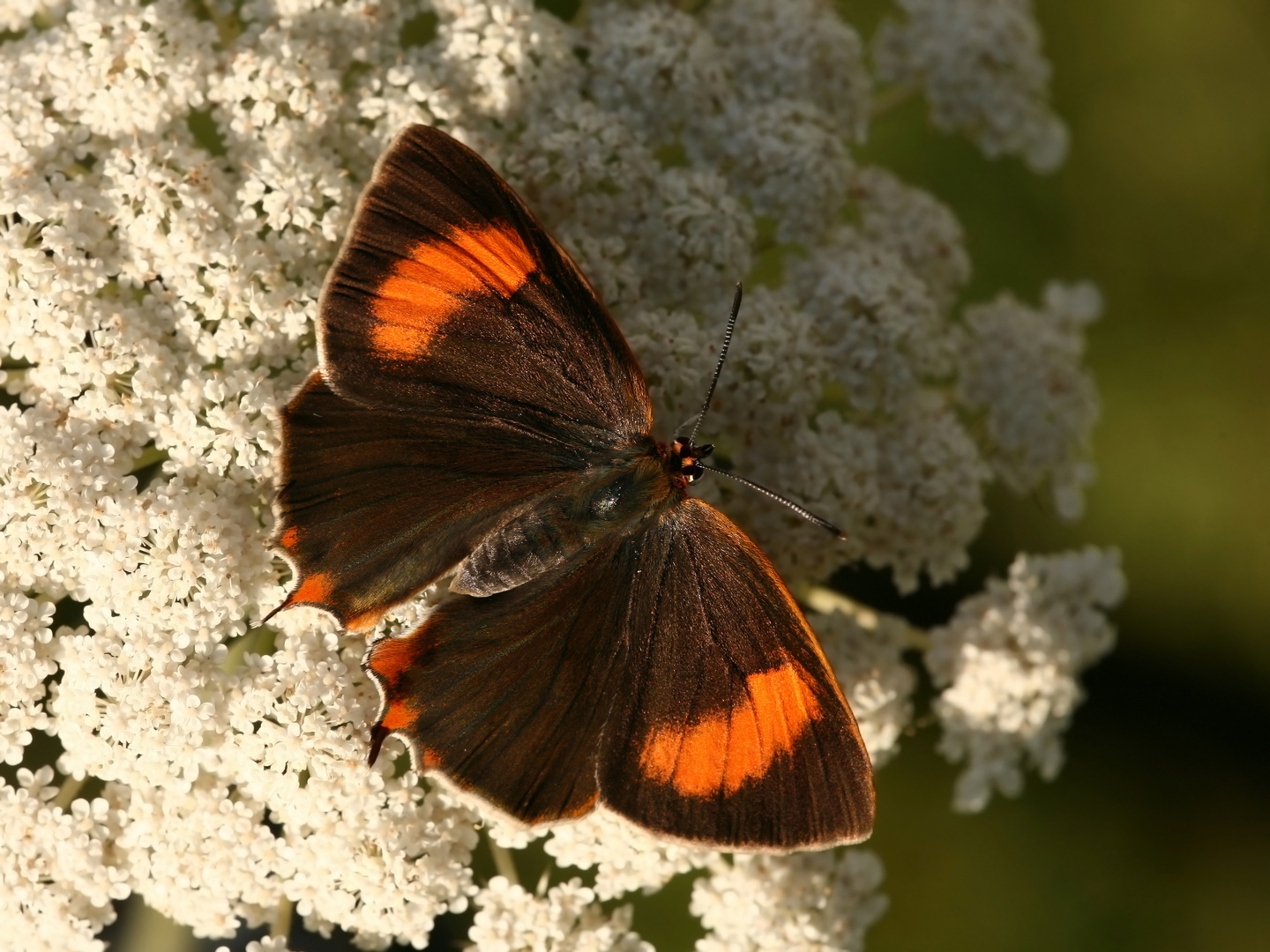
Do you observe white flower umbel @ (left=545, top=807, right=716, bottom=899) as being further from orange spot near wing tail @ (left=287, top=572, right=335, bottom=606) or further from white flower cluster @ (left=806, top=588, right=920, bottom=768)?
orange spot near wing tail @ (left=287, top=572, right=335, bottom=606)

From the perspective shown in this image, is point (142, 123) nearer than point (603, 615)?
No

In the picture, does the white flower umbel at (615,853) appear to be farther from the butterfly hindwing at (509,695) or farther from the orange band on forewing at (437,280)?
the orange band on forewing at (437,280)

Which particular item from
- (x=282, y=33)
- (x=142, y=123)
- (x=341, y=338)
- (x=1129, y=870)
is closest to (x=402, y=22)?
(x=282, y=33)

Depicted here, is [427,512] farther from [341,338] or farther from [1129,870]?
[1129,870]

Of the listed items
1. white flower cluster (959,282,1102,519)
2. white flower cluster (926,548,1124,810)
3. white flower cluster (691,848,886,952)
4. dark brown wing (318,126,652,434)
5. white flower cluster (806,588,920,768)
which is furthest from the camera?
white flower cluster (959,282,1102,519)

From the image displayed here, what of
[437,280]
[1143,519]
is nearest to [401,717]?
[437,280]

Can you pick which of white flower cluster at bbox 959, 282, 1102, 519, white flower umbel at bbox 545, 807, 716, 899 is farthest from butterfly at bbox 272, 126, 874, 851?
white flower cluster at bbox 959, 282, 1102, 519
